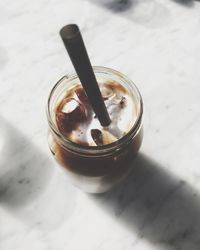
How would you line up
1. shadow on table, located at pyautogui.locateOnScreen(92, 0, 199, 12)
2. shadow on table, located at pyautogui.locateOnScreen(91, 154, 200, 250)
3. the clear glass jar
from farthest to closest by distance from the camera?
shadow on table, located at pyautogui.locateOnScreen(92, 0, 199, 12) < shadow on table, located at pyautogui.locateOnScreen(91, 154, 200, 250) < the clear glass jar

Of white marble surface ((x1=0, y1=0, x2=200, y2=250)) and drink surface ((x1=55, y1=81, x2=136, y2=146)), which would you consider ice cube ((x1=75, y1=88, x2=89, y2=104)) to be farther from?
white marble surface ((x1=0, y1=0, x2=200, y2=250))

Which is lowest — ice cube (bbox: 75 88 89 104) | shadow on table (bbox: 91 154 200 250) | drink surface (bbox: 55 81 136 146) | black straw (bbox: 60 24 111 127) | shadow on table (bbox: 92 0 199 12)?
shadow on table (bbox: 91 154 200 250)

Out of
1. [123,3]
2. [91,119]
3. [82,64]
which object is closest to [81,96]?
[91,119]

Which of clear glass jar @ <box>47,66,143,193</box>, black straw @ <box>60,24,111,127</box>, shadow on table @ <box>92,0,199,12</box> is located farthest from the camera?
shadow on table @ <box>92,0,199,12</box>

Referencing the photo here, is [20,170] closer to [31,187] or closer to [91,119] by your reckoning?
[31,187]

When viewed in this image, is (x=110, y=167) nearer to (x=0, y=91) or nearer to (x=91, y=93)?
(x=91, y=93)

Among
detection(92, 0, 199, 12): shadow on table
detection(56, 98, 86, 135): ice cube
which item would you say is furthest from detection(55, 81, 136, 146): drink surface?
detection(92, 0, 199, 12): shadow on table

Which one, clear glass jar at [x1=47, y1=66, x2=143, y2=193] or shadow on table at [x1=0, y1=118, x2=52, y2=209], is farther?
shadow on table at [x1=0, y1=118, x2=52, y2=209]

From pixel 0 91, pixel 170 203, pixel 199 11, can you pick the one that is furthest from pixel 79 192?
pixel 199 11
